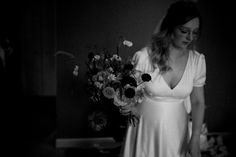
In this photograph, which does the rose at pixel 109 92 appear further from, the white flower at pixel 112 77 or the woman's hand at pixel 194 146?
the woman's hand at pixel 194 146

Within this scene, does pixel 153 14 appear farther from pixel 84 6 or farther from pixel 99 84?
pixel 99 84

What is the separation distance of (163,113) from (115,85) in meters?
0.29

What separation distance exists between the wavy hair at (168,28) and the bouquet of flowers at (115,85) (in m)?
0.13

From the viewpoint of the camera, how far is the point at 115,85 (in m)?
1.51

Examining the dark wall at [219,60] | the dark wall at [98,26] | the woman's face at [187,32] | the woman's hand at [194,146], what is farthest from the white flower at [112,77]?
the dark wall at [219,60]

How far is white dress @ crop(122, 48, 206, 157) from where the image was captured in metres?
1.52

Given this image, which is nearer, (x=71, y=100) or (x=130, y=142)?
(x=130, y=142)

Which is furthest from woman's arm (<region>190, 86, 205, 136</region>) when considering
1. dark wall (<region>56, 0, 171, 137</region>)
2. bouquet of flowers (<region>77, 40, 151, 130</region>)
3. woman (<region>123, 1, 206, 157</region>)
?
dark wall (<region>56, 0, 171, 137</region>)

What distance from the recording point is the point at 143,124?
1569 mm

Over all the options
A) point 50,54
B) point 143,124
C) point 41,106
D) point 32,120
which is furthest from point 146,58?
point 50,54

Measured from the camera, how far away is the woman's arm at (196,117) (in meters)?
1.50

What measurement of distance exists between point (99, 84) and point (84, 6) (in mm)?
1913

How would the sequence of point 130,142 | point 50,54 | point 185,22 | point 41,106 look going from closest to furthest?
1. point 185,22
2. point 130,142
3. point 41,106
4. point 50,54

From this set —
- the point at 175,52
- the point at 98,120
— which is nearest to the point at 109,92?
the point at 98,120
